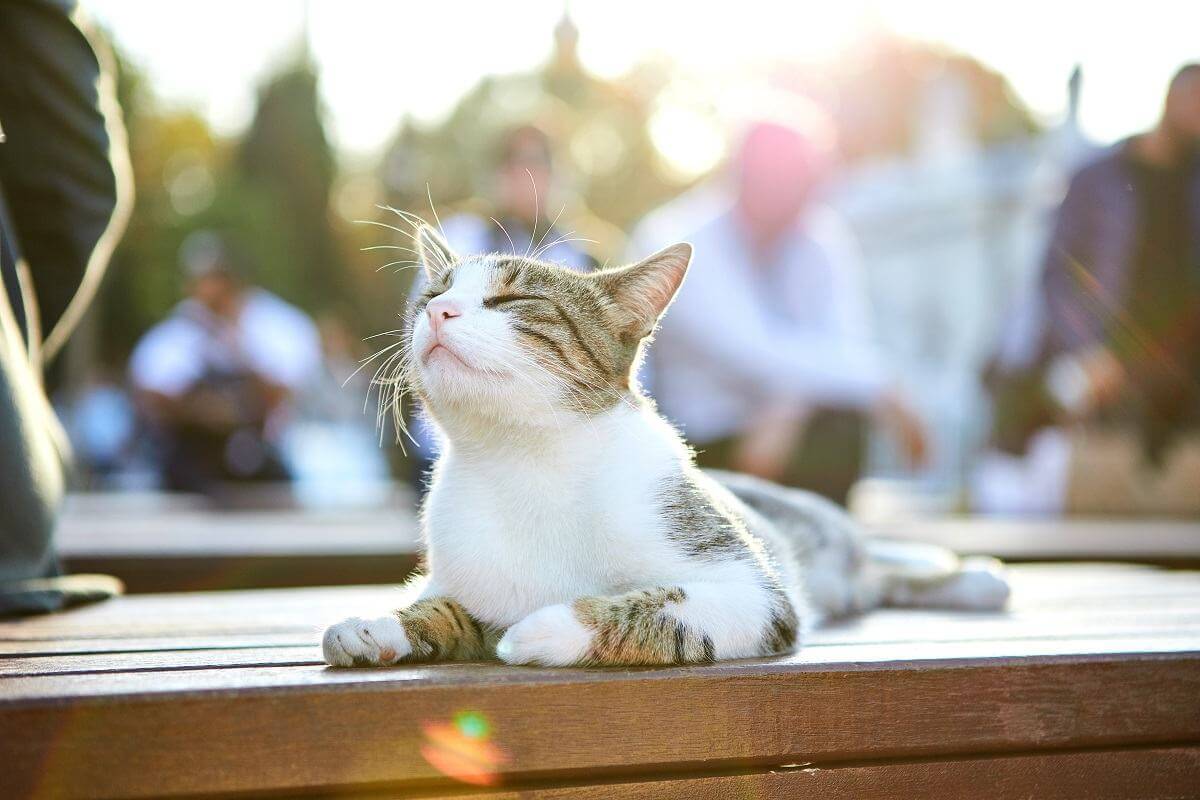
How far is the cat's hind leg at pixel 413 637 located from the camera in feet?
5.43

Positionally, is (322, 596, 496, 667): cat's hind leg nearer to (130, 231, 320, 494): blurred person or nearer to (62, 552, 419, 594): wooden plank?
(62, 552, 419, 594): wooden plank

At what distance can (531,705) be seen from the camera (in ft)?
4.85

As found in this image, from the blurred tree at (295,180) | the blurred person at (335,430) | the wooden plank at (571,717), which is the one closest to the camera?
the wooden plank at (571,717)

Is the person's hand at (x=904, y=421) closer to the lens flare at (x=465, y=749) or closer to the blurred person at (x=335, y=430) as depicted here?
the lens flare at (x=465, y=749)

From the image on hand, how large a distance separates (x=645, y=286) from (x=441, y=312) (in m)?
0.39

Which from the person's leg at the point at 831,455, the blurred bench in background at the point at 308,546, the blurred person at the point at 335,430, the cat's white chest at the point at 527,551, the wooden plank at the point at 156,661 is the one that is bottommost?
the blurred person at the point at 335,430

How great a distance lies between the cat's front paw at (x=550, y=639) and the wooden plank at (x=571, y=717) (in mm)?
36

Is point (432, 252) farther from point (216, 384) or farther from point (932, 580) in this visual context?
point (216, 384)

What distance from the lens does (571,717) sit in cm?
150

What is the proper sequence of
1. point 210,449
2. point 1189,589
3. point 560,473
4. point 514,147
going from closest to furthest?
point 560,473 → point 1189,589 → point 514,147 → point 210,449

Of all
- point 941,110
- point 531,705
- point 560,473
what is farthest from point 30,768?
point 941,110

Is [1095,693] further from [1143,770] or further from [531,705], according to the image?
[531,705]

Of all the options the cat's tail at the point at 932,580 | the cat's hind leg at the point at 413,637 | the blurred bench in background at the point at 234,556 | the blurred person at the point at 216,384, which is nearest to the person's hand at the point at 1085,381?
the cat's tail at the point at 932,580

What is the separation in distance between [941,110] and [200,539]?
69.6ft
